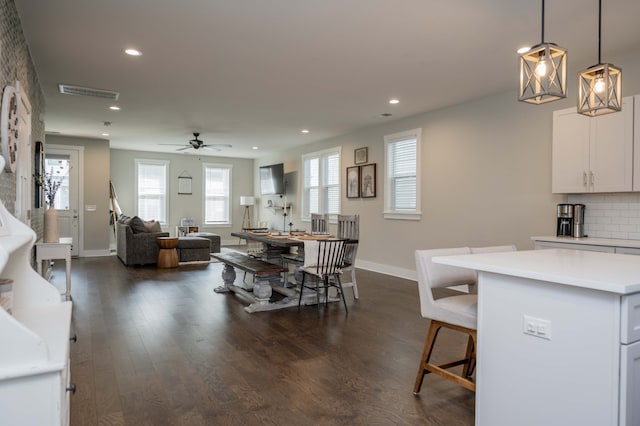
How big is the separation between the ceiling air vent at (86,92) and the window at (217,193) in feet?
20.7

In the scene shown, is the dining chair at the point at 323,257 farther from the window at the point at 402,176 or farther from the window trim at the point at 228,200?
the window trim at the point at 228,200

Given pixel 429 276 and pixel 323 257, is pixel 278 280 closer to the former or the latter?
pixel 323 257

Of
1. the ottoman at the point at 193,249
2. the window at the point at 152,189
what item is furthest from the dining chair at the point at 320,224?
the window at the point at 152,189

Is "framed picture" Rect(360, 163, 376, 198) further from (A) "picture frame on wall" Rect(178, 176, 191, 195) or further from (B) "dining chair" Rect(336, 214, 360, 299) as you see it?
(A) "picture frame on wall" Rect(178, 176, 191, 195)

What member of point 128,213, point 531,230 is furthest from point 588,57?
point 128,213

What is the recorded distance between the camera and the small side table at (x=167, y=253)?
7457mm

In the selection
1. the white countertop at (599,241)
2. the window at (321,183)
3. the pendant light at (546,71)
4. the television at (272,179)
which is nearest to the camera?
the pendant light at (546,71)

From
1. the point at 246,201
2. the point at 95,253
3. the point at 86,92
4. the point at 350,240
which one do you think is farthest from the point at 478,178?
the point at 95,253

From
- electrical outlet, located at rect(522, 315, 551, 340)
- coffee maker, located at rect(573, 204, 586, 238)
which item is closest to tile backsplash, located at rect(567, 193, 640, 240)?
coffee maker, located at rect(573, 204, 586, 238)

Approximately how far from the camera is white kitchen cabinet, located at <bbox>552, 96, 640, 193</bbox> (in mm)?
3748

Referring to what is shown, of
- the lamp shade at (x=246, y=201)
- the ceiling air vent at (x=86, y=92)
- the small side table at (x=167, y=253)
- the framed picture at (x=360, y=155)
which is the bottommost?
the small side table at (x=167, y=253)

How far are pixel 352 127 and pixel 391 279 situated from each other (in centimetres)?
279

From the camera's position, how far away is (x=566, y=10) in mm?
3023

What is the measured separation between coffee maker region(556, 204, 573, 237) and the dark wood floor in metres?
1.71
